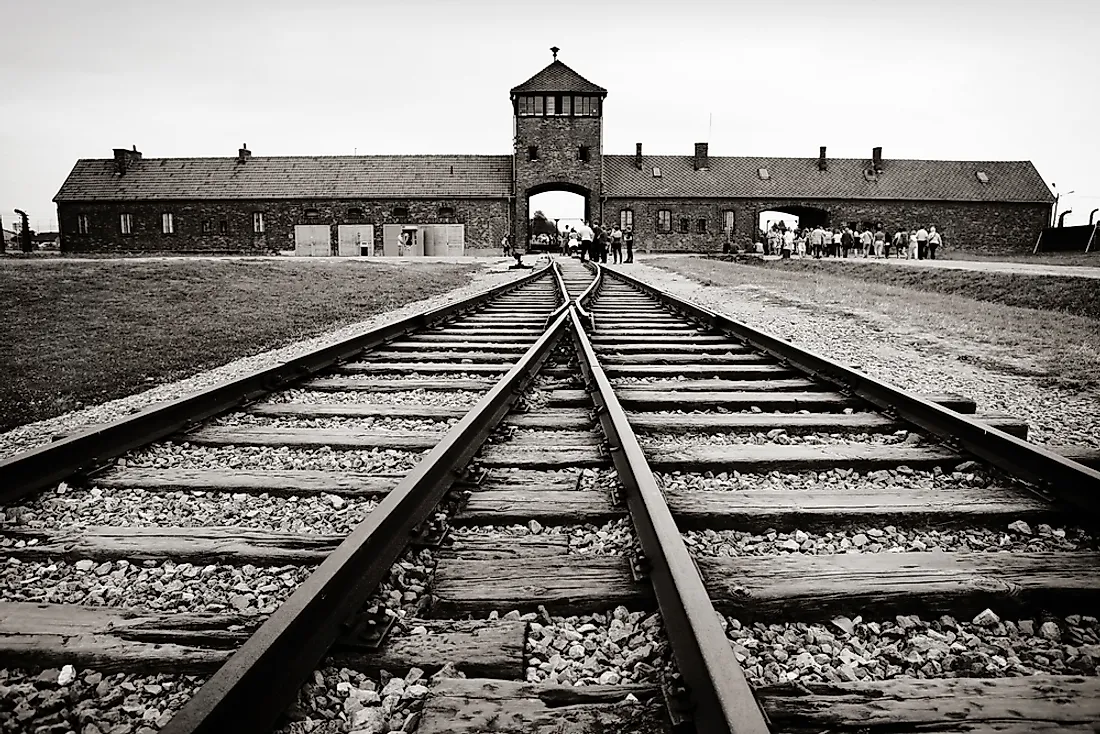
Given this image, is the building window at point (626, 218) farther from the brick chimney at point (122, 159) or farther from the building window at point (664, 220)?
the brick chimney at point (122, 159)

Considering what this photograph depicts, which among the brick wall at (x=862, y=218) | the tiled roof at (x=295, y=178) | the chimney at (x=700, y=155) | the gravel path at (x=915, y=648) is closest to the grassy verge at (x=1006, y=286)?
the gravel path at (x=915, y=648)

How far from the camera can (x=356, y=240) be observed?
4147 centimetres

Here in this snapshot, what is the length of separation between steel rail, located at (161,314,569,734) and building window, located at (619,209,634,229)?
158 feet

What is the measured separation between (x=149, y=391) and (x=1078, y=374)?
7.42 meters

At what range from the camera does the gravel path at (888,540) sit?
250 centimetres

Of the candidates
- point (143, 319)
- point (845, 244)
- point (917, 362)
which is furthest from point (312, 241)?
point (917, 362)

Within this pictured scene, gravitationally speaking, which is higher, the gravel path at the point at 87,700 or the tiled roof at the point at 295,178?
the tiled roof at the point at 295,178

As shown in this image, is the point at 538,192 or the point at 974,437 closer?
the point at 974,437

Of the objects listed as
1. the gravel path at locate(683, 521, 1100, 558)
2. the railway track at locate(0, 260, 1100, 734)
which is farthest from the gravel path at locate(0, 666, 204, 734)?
the gravel path at locate(683, 521, 1100, 558)

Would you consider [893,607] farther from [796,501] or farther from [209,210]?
[209,210]

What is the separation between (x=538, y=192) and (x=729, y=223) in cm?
1302

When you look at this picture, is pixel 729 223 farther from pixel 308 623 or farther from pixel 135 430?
pixel 308 623

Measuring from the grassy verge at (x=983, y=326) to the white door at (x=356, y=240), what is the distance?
27192 millimetres

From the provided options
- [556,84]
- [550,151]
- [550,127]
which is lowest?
[550,151]
